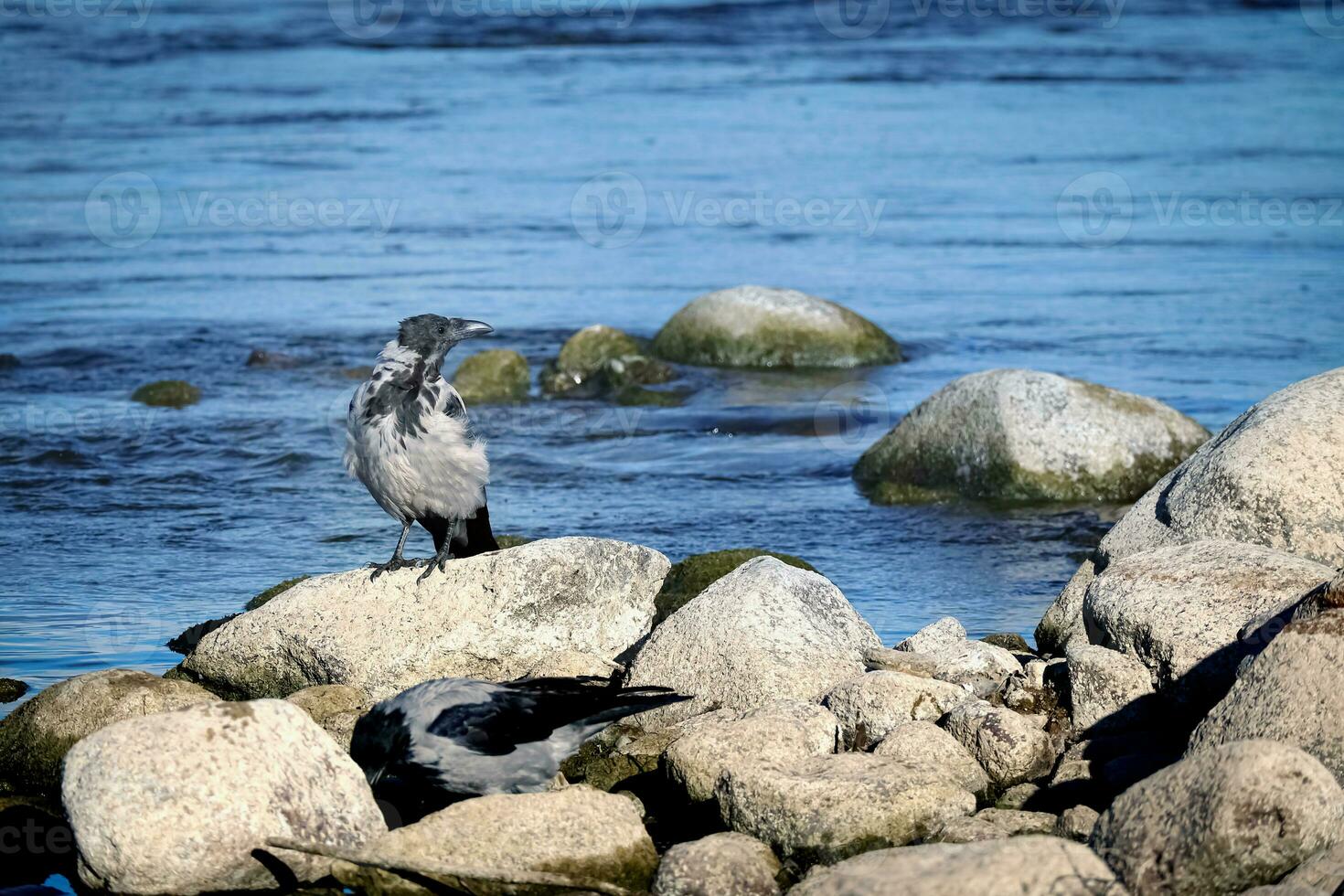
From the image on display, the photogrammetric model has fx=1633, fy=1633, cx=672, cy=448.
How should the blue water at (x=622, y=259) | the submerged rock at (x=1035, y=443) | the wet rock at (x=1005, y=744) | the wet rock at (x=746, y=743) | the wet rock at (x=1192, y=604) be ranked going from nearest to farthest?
1. the wet rock at (x=746, y=743)
2. the wet rock at (x=1005, y=744)
3. the wet rock at (x=1192, y=604)
4. the blue water at (x=622, y=259)
5. the submerged rock at (x=1035, y=443)

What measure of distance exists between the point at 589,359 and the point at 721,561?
615cm

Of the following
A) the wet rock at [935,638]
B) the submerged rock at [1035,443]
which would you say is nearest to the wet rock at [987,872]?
the wet rock at [935,638]

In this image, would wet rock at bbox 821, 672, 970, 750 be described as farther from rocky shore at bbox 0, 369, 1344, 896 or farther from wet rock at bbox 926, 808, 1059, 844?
wet rock at bbox 926, 808, 1059, 844

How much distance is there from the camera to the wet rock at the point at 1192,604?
5.58 metres

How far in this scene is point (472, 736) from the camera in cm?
532

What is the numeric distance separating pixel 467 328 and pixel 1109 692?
2.97 meters

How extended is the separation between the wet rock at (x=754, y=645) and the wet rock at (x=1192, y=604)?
0.96 meters

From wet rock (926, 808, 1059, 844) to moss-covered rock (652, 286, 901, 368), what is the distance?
864 cm

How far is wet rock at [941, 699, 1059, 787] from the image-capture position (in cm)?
546

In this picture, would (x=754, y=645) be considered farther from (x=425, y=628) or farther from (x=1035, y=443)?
(x=1035, y=443)

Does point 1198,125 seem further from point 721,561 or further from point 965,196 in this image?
point 721,561

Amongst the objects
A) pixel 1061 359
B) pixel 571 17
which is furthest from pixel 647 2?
pixel 1061 359

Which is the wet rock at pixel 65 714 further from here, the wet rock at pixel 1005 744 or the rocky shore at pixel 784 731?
the wet rock at pixel 1005 744

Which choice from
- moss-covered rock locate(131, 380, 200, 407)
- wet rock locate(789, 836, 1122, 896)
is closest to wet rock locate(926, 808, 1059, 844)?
wet rock locate(789, 836, 1122, 896)
